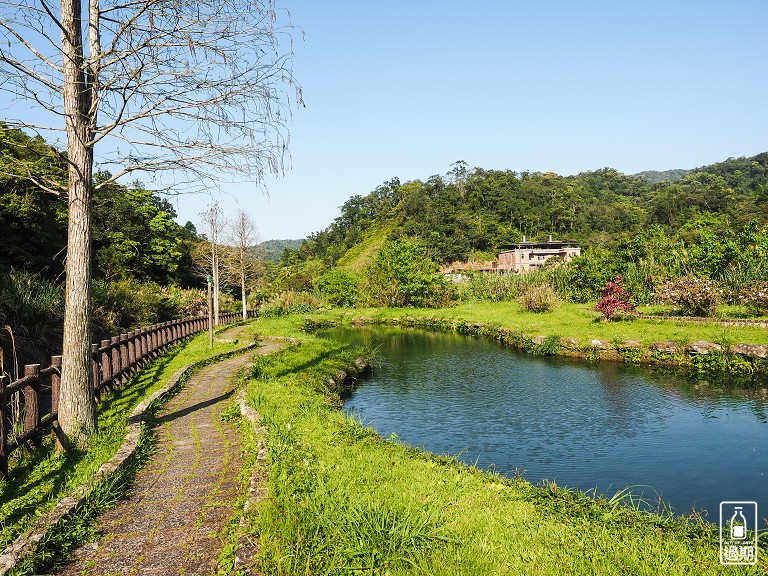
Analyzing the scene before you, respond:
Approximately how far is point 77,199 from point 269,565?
533 centimetres

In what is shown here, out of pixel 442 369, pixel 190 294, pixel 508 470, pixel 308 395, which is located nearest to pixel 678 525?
pixel 508 470

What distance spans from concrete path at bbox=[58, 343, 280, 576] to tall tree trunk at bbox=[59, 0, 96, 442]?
1225 millimetres

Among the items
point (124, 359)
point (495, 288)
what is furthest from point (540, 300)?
point (124, 359)

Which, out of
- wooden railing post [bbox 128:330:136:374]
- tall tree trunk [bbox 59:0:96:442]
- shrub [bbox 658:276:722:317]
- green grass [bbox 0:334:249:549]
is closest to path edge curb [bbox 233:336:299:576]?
green grass [bbox 0:334:249:549]

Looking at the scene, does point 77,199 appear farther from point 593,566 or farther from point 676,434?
point 676,434

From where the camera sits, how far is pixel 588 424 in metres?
11.0

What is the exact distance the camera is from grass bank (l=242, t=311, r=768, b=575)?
405 centimetres

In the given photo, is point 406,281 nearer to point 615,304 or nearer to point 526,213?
point 615,304

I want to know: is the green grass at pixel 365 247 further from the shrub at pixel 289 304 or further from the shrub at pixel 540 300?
the shrub at pixel 540 300

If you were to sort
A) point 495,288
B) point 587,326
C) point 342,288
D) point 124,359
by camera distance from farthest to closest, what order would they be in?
1. point 342,288
2. point 495,288
3. point 587,326
4. point 124,359

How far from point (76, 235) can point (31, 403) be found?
224 cm

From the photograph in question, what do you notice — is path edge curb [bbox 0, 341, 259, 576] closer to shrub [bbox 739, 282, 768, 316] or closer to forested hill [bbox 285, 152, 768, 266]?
shrub [bbox 739, 282, 768, 316]

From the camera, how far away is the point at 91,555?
4.20 meters

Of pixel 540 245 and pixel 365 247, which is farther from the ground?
pixel 365 247
